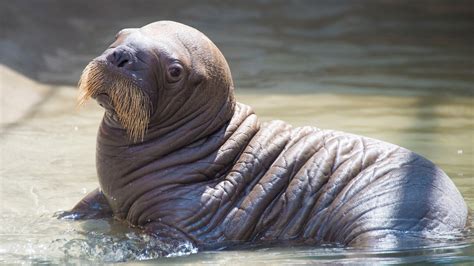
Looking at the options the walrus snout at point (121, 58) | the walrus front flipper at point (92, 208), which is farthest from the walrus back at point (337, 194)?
the walrus front flipper at point (92, 208)

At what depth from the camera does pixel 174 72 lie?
21.2ft

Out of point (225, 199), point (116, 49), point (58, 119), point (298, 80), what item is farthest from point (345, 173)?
point (298, 80)

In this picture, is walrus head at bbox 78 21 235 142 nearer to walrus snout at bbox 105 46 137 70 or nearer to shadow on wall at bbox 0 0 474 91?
walrus snout at bbox 105 46 137 70

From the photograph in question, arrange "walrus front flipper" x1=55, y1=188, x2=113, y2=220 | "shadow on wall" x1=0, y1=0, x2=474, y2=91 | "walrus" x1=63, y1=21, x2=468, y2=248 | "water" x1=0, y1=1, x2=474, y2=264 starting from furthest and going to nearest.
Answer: "shadow on wall" x1=0, y1=0, x2=474, y2=91 < "walrus front flipper" x1=55, y1=188, x2=113, y2=220 < "walrus" x1=63, y1=21, x2=468, y2=248 < "water" x1=0, y1=1, x2=474, y2=264

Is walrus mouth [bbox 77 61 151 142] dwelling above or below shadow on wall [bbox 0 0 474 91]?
above

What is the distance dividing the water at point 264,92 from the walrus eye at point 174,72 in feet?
3.16

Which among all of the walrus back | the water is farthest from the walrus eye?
the water

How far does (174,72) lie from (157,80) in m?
0.12

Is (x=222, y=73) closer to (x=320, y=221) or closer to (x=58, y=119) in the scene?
(x=320, y=221)

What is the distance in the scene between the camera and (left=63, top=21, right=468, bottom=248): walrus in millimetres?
6297

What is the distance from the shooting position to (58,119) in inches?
392

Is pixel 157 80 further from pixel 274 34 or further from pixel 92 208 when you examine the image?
pixel 274 34

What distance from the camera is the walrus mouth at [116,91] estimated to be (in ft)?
20.8

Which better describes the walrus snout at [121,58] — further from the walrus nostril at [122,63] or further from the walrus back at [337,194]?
the walrus back at [337,194]
